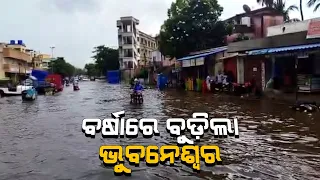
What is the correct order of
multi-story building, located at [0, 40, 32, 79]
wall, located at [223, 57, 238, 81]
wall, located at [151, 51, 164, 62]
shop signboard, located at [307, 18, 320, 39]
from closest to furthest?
shop signboard, located at [307, 18, 320, 39]
wall, located at [223, 57, 238, 81]
multi-story building, located at [0, 40, 32, 79]
wall, located at [151, 51, 164, 62]

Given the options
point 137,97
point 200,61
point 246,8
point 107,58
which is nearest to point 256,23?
point 246,8

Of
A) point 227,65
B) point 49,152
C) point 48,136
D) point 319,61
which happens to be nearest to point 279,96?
point 319,61

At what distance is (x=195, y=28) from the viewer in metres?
41.1

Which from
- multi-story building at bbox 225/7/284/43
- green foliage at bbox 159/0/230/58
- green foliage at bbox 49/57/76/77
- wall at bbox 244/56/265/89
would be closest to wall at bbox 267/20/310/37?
wall at bbox 244/56/265/89

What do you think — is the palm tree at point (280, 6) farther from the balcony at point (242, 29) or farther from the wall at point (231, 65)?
the wall at point (231, 65)

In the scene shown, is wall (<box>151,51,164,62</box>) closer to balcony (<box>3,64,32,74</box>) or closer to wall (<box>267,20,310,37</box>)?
balcony (<box>3,64,32,74</box>)

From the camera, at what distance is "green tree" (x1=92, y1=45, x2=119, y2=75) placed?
9861cm

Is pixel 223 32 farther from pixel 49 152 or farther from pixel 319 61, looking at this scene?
pixel 49 152

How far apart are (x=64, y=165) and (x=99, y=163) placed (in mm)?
687

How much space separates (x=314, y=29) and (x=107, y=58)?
271ft

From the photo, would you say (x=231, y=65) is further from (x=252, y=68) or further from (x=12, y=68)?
(x=12, y=68)

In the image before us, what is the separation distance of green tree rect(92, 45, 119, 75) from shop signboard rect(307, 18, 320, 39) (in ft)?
264

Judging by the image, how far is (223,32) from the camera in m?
42.2

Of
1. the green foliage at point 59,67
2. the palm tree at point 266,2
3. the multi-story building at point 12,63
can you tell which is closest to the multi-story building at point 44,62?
the green foliage at point 59,67
